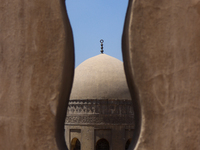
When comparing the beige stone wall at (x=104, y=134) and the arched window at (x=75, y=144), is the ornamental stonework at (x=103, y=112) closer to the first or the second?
the beige stone wall at (x=104, y=134)

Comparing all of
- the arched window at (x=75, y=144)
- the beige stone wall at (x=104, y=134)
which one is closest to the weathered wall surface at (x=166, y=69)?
the beige stone wall at (x=104, y=134)

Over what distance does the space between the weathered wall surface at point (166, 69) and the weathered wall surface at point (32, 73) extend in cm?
56

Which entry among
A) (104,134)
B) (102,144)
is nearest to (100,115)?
(104,134)

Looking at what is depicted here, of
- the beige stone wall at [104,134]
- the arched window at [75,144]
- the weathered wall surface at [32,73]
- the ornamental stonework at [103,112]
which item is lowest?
the arched window at [75,144]

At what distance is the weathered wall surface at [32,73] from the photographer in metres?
2.26

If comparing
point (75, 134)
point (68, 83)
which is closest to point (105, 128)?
point (75, 134)

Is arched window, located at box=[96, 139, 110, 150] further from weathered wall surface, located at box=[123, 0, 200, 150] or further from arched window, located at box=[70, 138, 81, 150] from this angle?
weathered wall surface, located at box=[123, 0, 200, 150]

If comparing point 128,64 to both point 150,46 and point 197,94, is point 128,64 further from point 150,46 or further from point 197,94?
point 197,94

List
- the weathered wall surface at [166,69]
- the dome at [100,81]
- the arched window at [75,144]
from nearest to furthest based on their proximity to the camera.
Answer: the weathered wall surface at [166,69], the dome at [100,81], the arched window at [75,144]

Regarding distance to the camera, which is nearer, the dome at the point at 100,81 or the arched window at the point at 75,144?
the dome at the point at 100,81

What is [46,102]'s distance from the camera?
7.45 feet

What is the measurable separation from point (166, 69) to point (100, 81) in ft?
27.3

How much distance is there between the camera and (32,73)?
2281 millimetres

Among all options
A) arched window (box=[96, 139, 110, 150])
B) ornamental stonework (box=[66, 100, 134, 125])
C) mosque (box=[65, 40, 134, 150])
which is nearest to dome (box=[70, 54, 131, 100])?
mosque (box=[65, 40, 134, 150])
